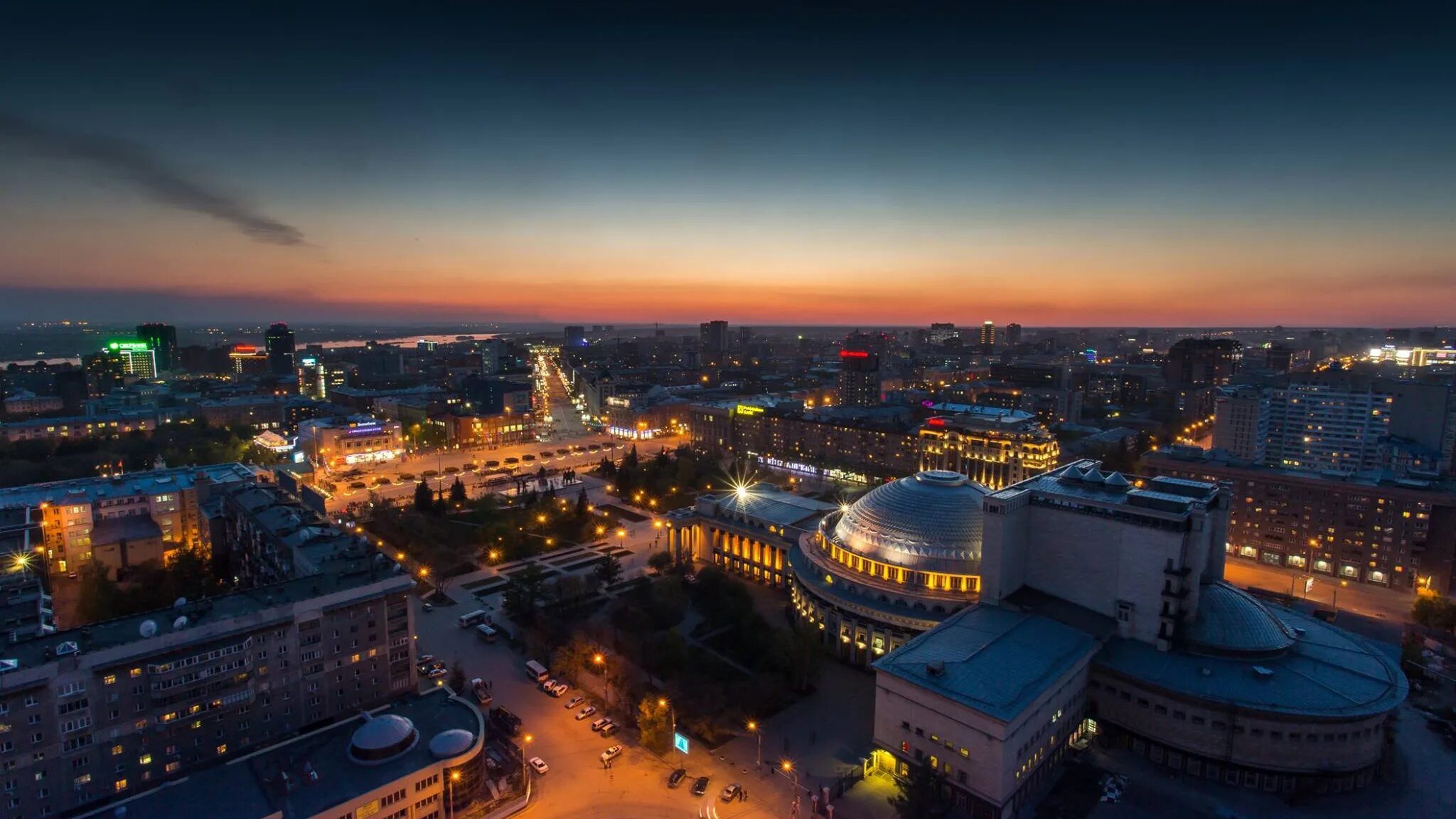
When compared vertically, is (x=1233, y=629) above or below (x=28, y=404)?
below

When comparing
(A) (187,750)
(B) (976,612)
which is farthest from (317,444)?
(B) (976,612)

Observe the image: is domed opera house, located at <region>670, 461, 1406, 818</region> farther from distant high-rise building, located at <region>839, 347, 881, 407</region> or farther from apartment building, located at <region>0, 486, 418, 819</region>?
distant high-rise building, located at <region>839, 347, 881, 407</region>

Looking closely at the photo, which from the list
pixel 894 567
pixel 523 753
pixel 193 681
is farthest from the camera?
pixel 894 567

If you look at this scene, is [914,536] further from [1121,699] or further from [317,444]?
[317,444]

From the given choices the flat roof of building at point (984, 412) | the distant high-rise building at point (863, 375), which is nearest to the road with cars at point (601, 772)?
the flat roof of building at point (984, 412)

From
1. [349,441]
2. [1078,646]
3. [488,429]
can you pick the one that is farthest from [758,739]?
[488,429]

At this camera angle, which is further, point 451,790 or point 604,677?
point 604,677

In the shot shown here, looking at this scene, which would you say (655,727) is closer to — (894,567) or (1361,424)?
(894,567)
